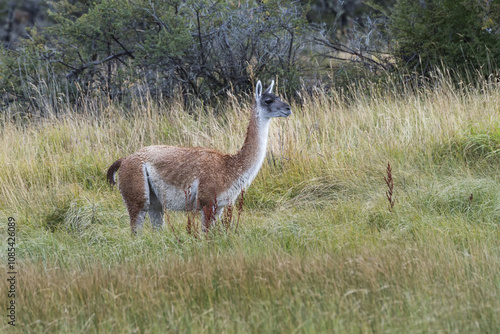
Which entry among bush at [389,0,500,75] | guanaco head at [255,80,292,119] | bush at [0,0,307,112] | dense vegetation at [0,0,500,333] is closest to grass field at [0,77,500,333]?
dense vegetation at [0,0,500,333]

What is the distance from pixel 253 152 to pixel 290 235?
1.05m

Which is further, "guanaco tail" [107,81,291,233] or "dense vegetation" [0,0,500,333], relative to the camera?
"guanaco tail" [107,81,291,233]

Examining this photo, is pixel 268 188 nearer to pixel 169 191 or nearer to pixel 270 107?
pixel 270 107

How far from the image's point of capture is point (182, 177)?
622 cm

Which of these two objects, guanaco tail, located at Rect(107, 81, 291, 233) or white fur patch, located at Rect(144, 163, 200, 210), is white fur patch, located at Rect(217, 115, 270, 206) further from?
white fur patch, located at Rect(144, 163, 200, 210)

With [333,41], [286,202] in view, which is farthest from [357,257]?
[333,41]

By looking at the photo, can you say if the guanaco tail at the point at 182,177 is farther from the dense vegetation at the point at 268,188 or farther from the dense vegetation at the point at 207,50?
the dense vegetation at the point at 207,50

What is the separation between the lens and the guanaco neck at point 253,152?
6.40m

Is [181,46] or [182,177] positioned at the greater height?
[181,46]

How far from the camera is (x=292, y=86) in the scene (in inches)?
480

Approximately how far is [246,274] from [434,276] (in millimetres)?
1445

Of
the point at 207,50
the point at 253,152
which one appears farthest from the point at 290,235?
the point at 207,50

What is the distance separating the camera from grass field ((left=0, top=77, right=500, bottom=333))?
13.8 ft

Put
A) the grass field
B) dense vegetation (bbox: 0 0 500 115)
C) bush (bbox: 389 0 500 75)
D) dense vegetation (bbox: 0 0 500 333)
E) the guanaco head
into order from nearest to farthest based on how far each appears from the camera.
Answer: the grass field < dense vegetation (bbox: 0 0 500 333) < the guanaco head < bush (bbox: 389 0 500 75) < dense vegetation (bbox: 0 0 500 115)
